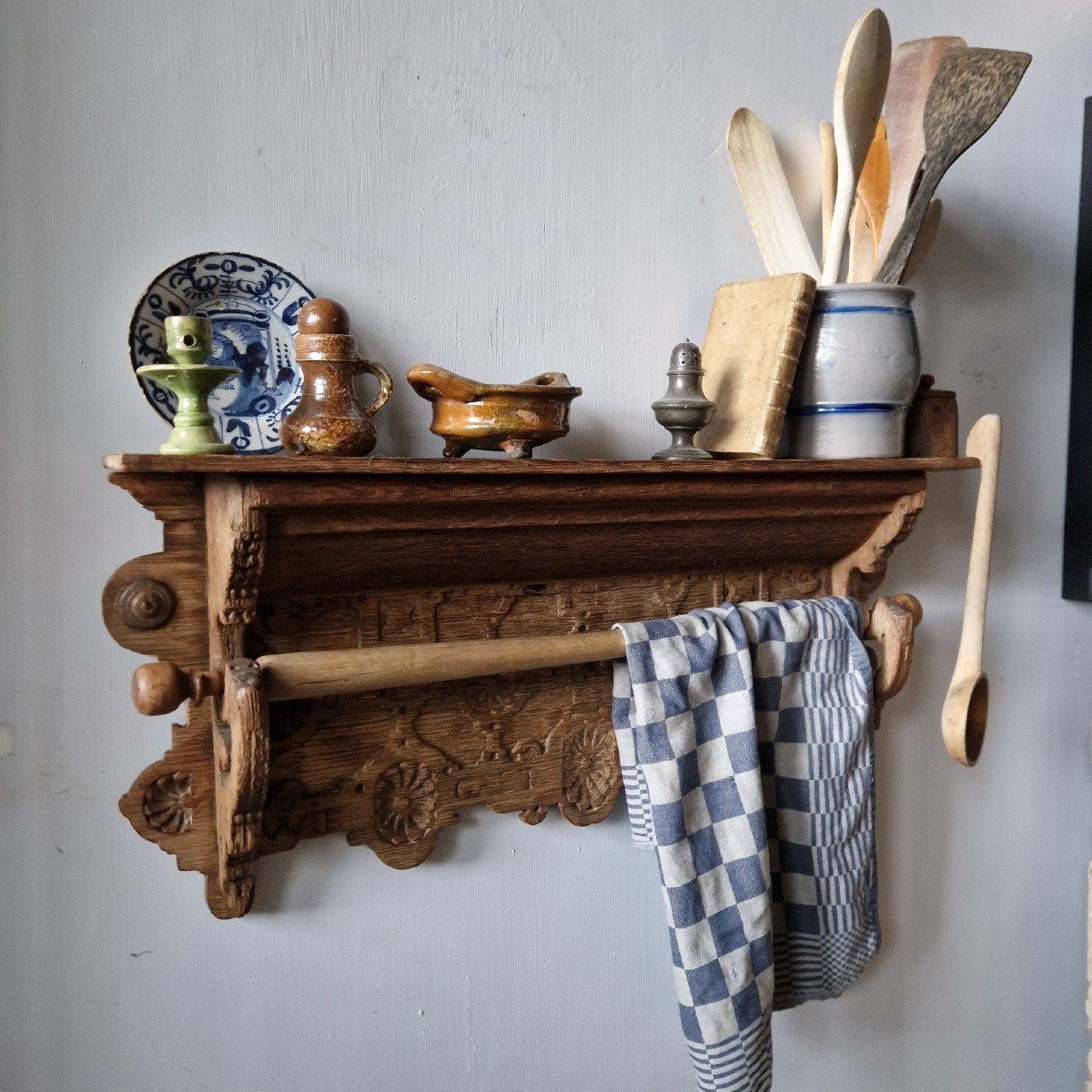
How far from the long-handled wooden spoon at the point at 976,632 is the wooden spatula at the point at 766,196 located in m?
0.22

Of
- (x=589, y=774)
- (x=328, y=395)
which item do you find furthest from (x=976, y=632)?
(x=328, y=395)

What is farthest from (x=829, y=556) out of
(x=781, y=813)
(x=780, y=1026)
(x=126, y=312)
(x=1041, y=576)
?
(x=126, y=312)

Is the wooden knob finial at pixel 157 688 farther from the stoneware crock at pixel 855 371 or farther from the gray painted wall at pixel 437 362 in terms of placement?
the stoneware crock at pixel 855 371

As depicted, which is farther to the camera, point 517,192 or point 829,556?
point 829,556

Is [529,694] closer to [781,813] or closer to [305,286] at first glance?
[781,813]

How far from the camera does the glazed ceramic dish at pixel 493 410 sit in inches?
26.5

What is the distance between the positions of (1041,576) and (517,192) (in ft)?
2.41

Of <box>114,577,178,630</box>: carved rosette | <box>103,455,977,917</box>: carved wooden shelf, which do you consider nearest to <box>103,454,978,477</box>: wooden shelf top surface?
<box>103,455,977,917</box>: carved wooden shelf

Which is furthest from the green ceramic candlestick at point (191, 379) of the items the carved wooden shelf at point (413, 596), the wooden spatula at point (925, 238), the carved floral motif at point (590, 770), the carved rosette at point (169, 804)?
the wooden spatula at point (925, 238)

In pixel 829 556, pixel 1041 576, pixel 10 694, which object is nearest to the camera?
pixel 10 694

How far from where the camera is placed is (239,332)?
0.70 m

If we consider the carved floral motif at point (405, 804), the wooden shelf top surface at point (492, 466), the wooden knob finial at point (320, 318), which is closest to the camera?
the wooden shelf top surface at point (492, 466)

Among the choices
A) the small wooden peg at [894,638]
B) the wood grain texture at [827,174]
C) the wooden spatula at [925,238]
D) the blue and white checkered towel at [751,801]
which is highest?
the wood grain texture at [827,174]

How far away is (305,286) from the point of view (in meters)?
0.72
